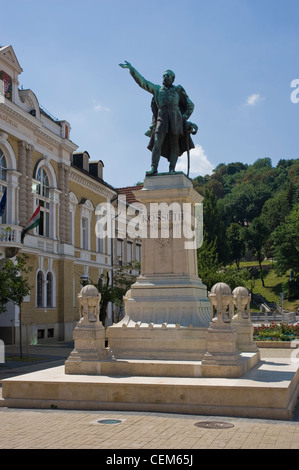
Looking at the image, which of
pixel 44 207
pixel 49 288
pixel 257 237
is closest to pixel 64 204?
pixel 44 207

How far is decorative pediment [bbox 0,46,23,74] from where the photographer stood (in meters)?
29.5

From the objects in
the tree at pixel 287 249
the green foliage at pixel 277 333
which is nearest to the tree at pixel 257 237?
the tree at pixel 287 249

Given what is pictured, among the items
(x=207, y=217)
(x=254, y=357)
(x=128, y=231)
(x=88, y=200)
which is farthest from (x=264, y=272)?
(x=254, y=357)

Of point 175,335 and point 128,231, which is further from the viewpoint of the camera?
point 128,231

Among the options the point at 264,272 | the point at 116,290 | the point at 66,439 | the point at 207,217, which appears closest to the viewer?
the point at 66,439

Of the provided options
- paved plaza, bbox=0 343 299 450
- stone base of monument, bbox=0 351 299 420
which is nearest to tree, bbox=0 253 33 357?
stone base of monument, bbox=0 351 299 420

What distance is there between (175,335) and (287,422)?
3864 millimetres

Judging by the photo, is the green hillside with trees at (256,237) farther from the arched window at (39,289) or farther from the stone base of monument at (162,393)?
the stone base of monument at (162,393)

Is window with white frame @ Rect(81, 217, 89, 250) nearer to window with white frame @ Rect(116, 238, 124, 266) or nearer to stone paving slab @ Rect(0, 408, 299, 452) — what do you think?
window with white frame @ Rect(116, 238, 124, 266)

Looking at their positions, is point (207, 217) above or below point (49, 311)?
above

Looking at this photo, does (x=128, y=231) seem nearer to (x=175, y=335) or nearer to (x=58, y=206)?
(x=58, y=206)

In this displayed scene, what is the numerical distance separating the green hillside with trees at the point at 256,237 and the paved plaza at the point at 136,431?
2889 centimetres

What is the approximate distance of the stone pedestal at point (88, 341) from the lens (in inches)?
471

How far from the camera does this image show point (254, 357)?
13.7m
